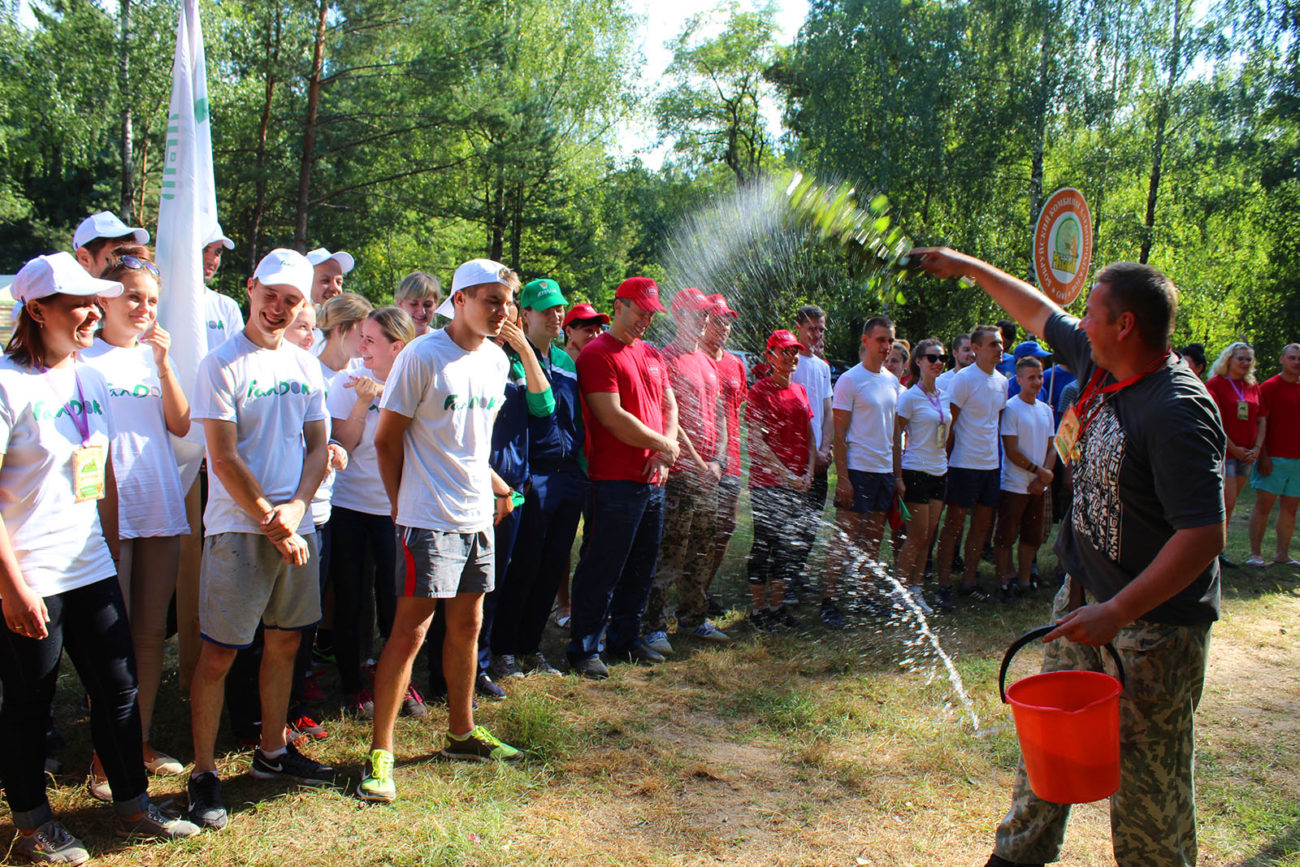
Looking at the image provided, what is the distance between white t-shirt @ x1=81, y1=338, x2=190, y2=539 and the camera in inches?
128

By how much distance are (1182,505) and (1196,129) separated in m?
25.3

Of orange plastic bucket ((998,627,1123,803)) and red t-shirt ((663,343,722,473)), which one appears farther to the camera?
red t-shirt ((663,343,722,473))

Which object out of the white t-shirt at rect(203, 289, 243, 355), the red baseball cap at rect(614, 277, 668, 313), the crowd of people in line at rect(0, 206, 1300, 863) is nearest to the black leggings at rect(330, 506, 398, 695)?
the crowd of people in line at rect(0, 206, 1300, 863)

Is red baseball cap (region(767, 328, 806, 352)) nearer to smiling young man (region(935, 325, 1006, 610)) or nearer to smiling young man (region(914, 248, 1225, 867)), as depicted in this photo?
smiling young man (region(935, 325, 1006, 610))

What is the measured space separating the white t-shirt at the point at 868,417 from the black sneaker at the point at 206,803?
4401 mm

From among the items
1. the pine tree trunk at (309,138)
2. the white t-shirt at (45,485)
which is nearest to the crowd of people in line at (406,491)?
the white t-shirt at (45,485)

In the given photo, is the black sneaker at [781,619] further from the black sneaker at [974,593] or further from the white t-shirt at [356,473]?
the white t-shirt at [356,473]

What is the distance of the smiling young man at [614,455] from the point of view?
15.9ft

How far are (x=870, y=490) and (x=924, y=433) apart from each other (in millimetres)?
665

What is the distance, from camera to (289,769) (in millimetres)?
3443

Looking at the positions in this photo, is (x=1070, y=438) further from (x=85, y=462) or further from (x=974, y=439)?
(x=974, y=439)

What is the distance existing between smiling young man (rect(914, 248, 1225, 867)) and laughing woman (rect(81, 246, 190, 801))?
3.25 metres

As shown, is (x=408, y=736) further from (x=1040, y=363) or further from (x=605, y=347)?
(x=1040, y=363)

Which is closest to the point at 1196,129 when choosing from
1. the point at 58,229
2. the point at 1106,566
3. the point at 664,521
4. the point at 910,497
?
the point at 910,497
